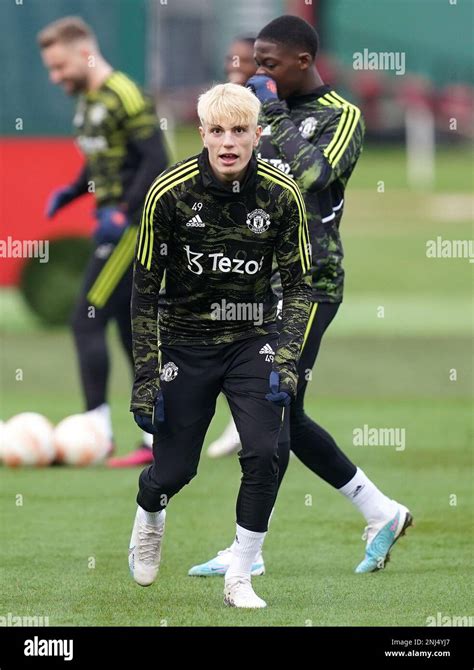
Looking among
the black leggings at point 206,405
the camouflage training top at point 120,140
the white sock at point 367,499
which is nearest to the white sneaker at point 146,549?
the black leggings at point 206,405

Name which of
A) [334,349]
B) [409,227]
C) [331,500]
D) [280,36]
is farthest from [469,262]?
[280,36]

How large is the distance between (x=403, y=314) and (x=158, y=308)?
539 inches

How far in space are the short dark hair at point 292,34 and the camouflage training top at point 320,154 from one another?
24 centimetres

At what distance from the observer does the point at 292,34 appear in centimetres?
755

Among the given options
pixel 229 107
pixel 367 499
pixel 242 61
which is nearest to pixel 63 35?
pixel 242 61

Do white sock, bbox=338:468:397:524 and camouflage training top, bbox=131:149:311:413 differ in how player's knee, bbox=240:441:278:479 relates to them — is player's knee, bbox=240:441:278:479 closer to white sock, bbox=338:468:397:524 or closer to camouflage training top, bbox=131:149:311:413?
camouflage training top, bbox=131:149:311:413

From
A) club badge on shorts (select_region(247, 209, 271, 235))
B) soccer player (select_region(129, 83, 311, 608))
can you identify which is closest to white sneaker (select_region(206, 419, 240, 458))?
soccer player (select_region(129, 83, 311, 608))

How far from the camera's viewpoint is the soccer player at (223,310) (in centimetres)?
666

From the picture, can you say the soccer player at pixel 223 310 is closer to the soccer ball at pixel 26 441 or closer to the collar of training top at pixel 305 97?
the collar of training top at pixel 305 97

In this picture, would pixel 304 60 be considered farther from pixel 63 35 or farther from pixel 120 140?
pixel 63 35

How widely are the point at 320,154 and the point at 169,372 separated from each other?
127cm

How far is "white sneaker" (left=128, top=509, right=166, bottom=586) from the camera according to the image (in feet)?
23.3

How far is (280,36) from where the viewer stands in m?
7.55
